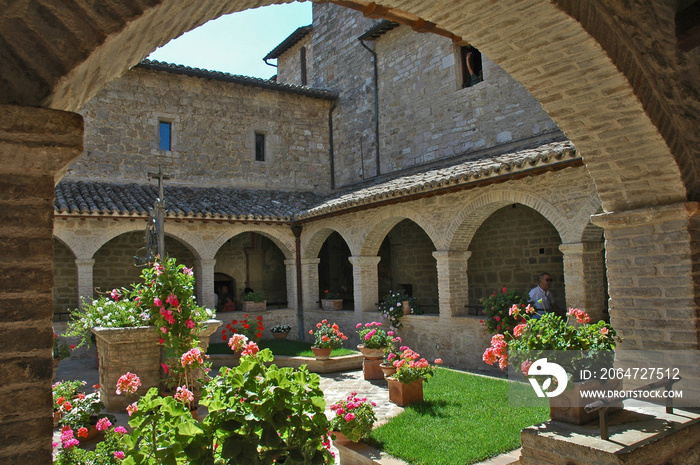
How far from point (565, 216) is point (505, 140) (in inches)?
149

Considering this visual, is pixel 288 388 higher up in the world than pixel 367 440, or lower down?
higher up

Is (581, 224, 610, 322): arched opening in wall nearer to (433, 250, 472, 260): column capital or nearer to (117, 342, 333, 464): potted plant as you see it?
(433, 250, 472, 260): column capital

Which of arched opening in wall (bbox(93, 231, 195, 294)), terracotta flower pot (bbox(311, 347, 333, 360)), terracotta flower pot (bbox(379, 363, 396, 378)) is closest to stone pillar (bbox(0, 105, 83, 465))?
terracotta flower pot (bbox(379, 363, 396, 378))

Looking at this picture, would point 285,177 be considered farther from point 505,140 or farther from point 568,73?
point 568,73

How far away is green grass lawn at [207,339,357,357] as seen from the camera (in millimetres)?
10500

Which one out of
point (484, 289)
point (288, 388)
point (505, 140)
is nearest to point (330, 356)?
point (484, 289)

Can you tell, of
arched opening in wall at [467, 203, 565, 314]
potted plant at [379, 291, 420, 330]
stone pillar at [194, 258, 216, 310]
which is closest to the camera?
arched opening in wall at [467, 203, 565, 314]

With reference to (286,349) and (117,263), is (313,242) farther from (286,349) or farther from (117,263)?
(117,263)

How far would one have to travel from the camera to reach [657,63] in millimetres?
4043

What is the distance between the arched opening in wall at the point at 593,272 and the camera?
8125mm

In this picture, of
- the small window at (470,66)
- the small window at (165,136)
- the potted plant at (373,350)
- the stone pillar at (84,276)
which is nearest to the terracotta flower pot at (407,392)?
the potted plant at (373,350)

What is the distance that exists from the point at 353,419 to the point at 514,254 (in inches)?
289

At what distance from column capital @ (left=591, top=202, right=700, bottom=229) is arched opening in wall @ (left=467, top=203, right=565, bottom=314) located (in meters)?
5.63
